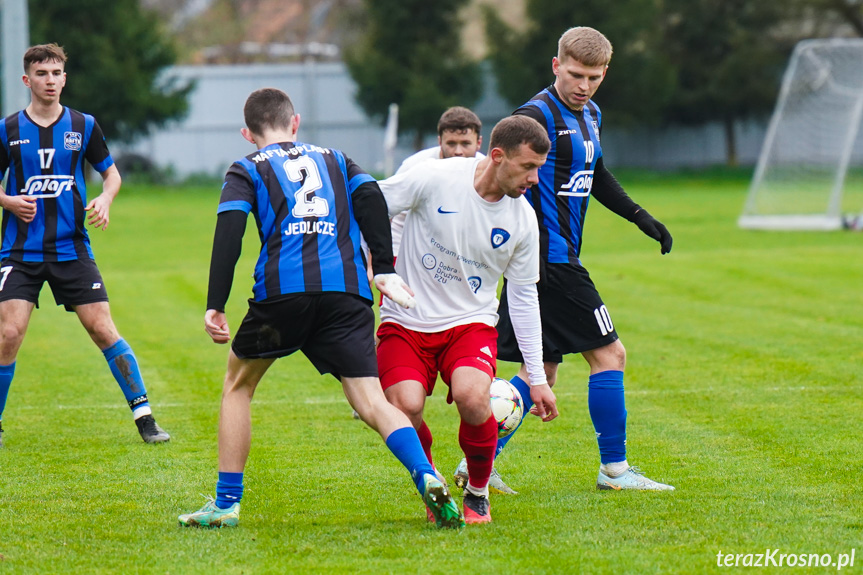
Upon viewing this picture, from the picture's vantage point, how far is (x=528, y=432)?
6.54m

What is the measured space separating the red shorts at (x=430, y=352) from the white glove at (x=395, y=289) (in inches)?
17.6

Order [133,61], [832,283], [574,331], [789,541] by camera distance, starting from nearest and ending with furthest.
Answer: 1. [789,541]
2. [574,331]
3. [832,283]
4. [133,61]

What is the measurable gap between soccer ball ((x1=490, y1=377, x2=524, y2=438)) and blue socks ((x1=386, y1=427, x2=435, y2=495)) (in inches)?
32.0

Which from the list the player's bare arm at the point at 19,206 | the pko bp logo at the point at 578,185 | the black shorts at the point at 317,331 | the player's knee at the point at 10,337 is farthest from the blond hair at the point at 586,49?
the player's knee at the point at 10,337

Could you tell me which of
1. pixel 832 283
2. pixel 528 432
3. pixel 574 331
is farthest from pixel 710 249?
pixel 574 331

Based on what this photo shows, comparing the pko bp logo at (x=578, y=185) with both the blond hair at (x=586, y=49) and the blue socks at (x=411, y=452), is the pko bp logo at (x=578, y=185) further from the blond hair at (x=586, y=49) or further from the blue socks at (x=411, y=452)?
the blue socks at (x=411, y=452)

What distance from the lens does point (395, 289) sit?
4.32 meters

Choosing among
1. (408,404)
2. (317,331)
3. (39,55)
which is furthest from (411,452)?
(39,55)

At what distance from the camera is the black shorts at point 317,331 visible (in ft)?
14.3

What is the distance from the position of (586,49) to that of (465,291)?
4.19ft

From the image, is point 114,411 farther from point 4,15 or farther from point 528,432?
point 4,15

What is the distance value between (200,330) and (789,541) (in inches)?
316

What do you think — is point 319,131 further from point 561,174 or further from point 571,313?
point 571,313

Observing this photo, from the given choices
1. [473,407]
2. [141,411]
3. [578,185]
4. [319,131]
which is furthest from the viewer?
[319,131]
